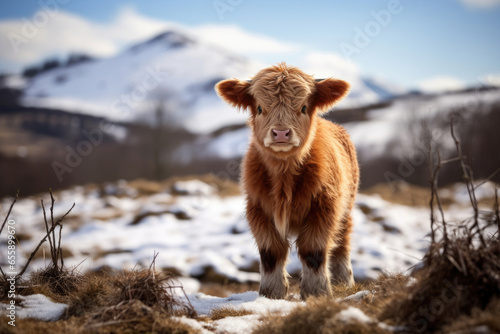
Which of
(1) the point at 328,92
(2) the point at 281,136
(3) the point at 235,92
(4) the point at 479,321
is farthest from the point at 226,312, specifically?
(1) the point at 328,92

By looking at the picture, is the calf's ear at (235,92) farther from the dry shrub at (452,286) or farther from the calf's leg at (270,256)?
the dry shrub at (452,286)

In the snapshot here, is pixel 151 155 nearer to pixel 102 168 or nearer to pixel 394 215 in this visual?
pixel 102 168

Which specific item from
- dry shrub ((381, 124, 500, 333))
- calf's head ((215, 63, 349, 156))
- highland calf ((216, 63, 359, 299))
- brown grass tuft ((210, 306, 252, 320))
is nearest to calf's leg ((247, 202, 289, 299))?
highland calf ((216, 63, 359, 299))

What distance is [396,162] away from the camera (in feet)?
106

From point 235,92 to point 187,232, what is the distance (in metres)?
10.4

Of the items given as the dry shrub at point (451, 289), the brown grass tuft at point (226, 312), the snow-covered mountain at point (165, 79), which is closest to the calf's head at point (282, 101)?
the brown grass tuft at point (226, 312)

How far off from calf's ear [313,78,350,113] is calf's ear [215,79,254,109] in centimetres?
91

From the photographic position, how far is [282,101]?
4.87 meters

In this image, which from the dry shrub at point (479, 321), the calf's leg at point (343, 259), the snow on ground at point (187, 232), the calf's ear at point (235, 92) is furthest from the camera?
the snow on ground at point (187, 232)

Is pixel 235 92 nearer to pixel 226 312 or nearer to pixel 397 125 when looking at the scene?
pixel 226 312

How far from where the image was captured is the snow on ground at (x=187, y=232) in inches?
454

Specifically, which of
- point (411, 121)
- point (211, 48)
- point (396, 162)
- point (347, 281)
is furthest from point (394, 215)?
point (211, 48)

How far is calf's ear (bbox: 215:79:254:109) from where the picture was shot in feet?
17.7

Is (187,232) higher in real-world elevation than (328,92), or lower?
lower
